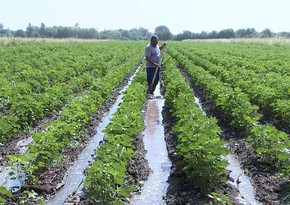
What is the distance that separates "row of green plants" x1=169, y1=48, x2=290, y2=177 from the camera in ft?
20.1

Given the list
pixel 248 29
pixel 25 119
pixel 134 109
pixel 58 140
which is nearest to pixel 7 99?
pixel 25 119

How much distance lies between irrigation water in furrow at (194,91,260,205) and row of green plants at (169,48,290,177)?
426mm

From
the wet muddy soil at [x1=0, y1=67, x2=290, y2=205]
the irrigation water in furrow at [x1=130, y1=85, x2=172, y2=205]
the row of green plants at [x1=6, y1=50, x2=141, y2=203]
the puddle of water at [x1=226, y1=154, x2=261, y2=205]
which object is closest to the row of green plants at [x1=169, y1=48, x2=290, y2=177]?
the wet muddy soil at [x1=0, y1=67, x2=290, y2=205]

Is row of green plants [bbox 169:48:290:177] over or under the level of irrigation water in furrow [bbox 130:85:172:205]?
over

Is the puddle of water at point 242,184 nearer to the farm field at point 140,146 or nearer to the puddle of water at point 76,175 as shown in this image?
the farm field at point 140,146

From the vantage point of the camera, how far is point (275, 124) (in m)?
9.11

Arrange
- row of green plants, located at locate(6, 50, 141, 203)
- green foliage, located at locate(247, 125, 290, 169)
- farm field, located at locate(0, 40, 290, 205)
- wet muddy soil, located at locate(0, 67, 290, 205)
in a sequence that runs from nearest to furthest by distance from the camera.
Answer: farm field, located at locate(0, 40, 290, 205) < wet muddy soil, located at locate(0, 67, 290, 205) < row of green plants, located at locate(6, 50, 141, 203) < green foliage, located at locate(247, 125, 290, 169)

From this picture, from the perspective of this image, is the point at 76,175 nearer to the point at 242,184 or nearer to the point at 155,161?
the point at 155,161

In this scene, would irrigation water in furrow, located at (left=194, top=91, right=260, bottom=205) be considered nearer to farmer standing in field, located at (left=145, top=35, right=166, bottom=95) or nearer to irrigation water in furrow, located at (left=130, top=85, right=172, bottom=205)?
irrigation water in furrow, located at (left=130, top=85, right=172, bottom=205)

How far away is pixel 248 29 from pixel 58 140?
10866 centimetres

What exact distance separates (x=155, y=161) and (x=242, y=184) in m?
1.67

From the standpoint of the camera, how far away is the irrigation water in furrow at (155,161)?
5.54 metres

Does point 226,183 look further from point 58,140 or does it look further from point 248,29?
point 248,29

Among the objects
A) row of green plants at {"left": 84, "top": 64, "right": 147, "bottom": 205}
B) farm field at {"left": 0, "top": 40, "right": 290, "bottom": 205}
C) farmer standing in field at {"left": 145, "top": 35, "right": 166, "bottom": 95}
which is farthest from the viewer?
farmer standing in field at {"left": 145, "top": 35, "right": 166, "bottom": 95}
